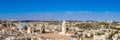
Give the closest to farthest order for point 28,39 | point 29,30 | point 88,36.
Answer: point 28,39
point 88,36
point 29,30

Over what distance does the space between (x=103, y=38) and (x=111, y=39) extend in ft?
3.42

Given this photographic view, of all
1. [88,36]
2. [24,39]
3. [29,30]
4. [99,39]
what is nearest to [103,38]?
[99,39]

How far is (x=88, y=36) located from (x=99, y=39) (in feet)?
23.3

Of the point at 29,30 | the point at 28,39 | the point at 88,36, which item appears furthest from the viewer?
the point at 29,30

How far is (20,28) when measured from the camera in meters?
51.6

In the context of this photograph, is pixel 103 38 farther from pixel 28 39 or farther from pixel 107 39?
pixel 28 39

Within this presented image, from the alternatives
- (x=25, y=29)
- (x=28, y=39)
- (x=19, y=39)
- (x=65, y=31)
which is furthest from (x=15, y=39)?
(x=25, y=29)

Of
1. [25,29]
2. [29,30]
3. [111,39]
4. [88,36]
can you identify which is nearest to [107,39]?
[111,39]

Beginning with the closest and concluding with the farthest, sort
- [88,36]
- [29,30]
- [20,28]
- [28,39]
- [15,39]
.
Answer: [15,39] → [28,39] → [88,36] → [29,30] → [20,28]

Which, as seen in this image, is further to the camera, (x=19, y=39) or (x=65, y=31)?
(x=65, y=31)

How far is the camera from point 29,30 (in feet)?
156

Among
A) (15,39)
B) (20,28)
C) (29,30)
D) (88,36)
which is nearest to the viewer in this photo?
(15,39)

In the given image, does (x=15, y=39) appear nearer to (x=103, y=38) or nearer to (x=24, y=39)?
(x=24, y=39)

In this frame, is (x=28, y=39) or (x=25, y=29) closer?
(x=28, y=39)
